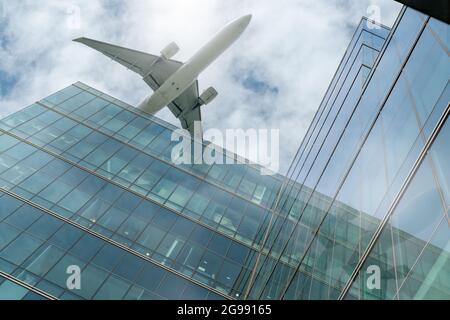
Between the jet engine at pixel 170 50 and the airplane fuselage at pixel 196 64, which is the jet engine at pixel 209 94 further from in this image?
the jet engine at pixel 170 50

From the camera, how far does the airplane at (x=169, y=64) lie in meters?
31.7

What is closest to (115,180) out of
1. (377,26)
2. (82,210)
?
(82,210)

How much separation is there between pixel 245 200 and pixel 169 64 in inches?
613

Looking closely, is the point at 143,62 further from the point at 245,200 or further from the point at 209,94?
the point at 245,200

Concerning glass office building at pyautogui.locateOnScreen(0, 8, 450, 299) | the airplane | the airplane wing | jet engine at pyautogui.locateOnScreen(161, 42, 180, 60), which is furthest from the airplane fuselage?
glass office building at pyautogui.locateOnScreen(0, 8, 450, 299)

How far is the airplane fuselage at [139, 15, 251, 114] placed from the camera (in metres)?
31.6

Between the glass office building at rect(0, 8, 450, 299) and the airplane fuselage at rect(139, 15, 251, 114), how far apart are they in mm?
3165

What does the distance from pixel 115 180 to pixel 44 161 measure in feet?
12.7

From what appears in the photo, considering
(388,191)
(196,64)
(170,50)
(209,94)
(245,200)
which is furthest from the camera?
(209,94)

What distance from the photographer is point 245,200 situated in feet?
81.9

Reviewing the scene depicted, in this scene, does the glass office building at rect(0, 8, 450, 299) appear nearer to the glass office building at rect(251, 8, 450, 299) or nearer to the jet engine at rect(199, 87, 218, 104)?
the glass office building at rect(251, 8, 450, 299)

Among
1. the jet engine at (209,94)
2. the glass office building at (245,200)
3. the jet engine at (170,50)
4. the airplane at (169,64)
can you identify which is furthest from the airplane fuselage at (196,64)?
the jet engine at (209,94)

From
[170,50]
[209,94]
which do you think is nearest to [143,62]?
[170,50]

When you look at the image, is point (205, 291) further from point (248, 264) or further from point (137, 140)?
point (137, 140)
